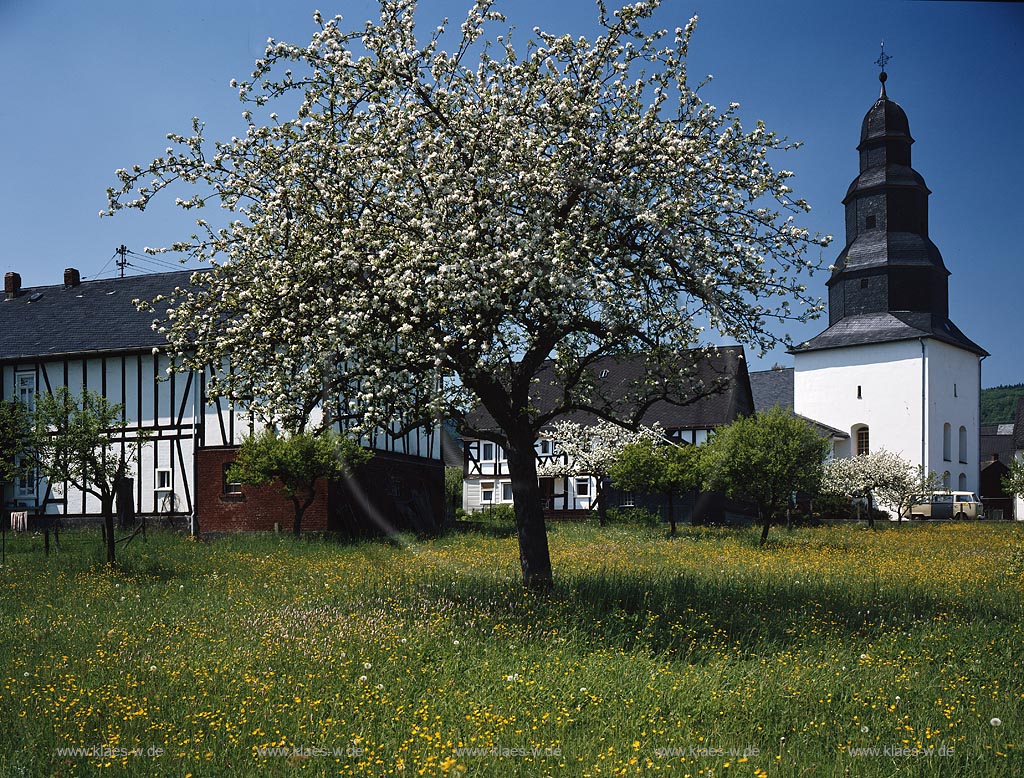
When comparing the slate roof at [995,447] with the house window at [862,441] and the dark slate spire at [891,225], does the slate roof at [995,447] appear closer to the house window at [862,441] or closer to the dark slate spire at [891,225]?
the house window at [862,441]

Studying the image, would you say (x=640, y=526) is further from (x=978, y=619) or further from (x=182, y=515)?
(x=978, y=619)

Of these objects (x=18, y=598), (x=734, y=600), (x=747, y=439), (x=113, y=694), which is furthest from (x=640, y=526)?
(x=113, y=694)

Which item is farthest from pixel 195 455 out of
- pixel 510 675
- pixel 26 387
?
pixel 510 675

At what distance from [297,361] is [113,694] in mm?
5588

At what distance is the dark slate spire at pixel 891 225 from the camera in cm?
6500

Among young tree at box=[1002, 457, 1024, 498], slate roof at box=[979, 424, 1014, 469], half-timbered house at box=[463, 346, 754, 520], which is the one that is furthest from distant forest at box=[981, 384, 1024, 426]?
half-timbered house at box=[463, 346, 754, 520]

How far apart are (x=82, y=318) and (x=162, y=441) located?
785cm

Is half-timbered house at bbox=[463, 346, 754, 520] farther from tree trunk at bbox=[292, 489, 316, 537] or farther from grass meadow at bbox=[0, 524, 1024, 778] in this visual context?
grass meadow at bbox=[0, 524, 1024, 778]

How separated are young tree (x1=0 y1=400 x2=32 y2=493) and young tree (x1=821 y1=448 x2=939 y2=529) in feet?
136

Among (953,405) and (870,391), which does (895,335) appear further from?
(953,405)

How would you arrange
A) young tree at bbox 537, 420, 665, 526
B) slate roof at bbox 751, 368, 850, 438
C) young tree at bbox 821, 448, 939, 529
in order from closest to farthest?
1. young tree at bbox 537, 420, 665, 526
2. young tree at bbox 821, 448, 939, 529
3. slate roof at bbox 751, 368, 850, 438

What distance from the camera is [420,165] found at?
12.9 m

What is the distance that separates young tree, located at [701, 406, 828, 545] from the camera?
31.6 meters

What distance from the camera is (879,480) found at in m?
52.0
